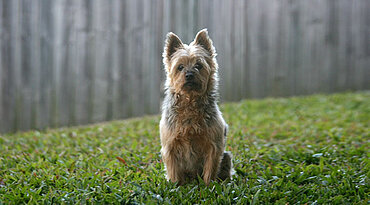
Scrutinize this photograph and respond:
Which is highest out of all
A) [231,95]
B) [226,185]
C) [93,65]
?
[93,65]

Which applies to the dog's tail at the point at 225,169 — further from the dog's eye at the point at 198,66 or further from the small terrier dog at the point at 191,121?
the dog's eye at the point at 198,66

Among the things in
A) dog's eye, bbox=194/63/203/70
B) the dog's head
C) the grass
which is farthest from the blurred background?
dog's eye, bbox=194/63/203/70

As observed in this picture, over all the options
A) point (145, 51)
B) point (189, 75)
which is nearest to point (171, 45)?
point (189, 75)

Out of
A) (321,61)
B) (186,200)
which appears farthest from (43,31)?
(321,61)

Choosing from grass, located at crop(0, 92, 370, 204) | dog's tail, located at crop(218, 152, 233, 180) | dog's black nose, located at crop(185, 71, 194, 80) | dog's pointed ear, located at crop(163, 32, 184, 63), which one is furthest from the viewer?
dog's tail, located at crop(218, 152, 233, 180)

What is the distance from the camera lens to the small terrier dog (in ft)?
13.4

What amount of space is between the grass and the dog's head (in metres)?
1.09

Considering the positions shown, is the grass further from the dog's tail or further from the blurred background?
the blurred background

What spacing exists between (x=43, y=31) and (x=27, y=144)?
2.46m

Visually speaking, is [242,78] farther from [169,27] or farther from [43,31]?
[43,31]

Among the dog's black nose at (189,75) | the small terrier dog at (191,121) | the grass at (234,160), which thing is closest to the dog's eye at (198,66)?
the small terrier dog at (191,121)

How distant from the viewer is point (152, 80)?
8.98 metres

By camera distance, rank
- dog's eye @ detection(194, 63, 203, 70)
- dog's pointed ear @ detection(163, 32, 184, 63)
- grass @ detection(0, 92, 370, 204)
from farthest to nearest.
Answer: dog's pointed ear @ detection(163, 32, 184, 63) < dog's eye @ detection(194, 63, 203, 70) < grass @ detection(0, 92, 370, 204)

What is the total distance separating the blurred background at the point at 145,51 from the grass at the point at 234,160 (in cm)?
64
